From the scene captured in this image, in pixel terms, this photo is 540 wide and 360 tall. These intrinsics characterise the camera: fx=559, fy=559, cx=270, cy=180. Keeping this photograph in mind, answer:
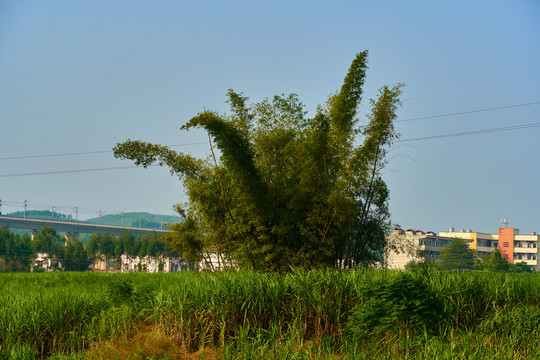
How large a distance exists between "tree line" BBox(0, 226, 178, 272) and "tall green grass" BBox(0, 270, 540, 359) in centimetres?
3023

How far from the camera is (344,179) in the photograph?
37.0 feet

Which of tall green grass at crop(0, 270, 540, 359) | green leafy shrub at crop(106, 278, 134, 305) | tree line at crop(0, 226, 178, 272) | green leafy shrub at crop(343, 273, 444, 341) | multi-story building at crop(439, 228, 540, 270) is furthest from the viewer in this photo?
multi-story building at crop(439, 228, 540, 270)

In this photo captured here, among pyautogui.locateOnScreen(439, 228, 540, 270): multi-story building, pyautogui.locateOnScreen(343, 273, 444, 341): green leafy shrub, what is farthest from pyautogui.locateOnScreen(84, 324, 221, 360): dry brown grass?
pyautogui.locateOnScreen(439, 228, 540, 270): multi-story building

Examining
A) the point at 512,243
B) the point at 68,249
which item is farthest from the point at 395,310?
the point at 512,243

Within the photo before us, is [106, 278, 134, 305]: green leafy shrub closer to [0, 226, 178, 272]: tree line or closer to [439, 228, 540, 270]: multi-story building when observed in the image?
[0, 226, 178, 272]: tree line

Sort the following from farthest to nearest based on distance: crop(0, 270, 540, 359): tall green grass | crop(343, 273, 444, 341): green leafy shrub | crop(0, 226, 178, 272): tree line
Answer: crop(0, 226, 178, 272): tree line → crop(343, 273, 444, 341): green leafy shrub → crop(0, 270, 540, 359): tall green grass

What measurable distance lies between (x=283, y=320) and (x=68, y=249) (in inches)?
1501

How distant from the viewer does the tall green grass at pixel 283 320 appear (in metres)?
6.57

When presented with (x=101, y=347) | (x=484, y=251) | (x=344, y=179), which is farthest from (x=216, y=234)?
(x=484, y=251)

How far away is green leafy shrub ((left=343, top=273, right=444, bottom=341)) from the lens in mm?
6789

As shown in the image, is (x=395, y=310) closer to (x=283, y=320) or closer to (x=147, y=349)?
(x=283, y=320)

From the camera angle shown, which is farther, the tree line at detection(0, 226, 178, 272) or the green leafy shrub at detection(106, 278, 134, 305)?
the tree line at detection(0, 226, 178, 272)

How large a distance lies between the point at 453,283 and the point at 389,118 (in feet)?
14.1

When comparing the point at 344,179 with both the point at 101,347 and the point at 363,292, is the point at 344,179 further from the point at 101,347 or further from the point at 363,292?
the point at 101,347
